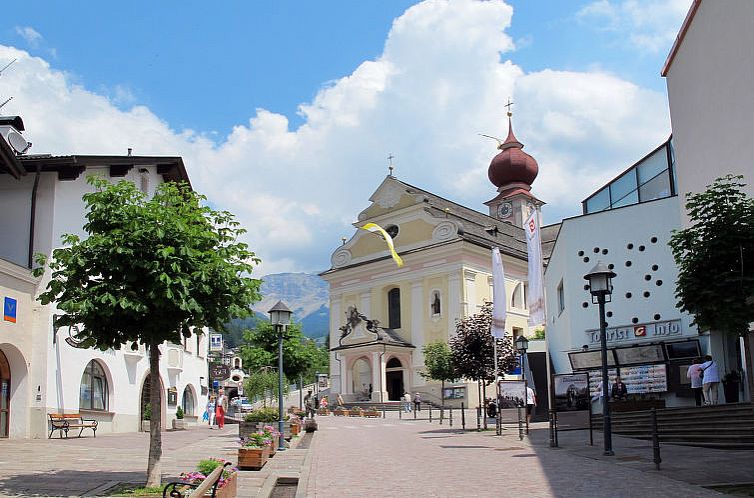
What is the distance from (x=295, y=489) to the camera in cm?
1284

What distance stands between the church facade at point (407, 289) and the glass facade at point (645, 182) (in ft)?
61.4

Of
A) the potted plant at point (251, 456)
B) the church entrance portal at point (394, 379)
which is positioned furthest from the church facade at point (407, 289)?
the potted plant at point (251, 456)

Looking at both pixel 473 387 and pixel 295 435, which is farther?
pixel 473 387

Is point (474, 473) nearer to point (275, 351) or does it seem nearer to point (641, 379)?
point (641, 379)

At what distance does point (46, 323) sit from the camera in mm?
25516

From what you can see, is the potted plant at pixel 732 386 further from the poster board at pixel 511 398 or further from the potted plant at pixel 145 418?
the potted plant at pixel 145 418

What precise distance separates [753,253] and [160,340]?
978 centimetres

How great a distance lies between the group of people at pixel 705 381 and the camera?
22.7 metres

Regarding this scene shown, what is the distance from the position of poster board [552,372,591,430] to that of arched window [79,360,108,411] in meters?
16.1

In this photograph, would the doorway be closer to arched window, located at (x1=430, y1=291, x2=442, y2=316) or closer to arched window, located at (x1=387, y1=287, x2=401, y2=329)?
arched window, located at (x1=430, y1=291, x2=442, y2=316)

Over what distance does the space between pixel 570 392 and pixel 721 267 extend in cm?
1176

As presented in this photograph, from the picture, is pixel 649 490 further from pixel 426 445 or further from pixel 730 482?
pixel 426 445

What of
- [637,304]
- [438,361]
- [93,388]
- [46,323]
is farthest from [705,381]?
[438,361]

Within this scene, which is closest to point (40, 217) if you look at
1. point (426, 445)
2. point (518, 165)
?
point (426, 445)
